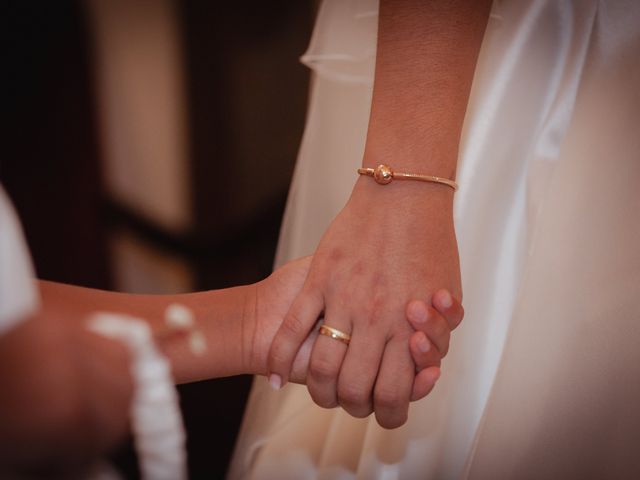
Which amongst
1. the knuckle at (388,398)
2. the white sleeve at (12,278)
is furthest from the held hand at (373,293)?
the white sleeve at (12,278)

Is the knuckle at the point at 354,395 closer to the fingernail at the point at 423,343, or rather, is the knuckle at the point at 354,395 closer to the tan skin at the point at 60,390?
the fingernail at the point at 423,343

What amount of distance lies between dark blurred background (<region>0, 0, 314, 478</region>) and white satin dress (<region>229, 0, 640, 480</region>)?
197 mm

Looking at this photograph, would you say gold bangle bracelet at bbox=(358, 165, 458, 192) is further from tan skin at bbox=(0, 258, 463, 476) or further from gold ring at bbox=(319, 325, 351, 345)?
tan skin at bbox=(0, 258, 463, 476)

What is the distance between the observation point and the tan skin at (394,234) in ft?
1.71

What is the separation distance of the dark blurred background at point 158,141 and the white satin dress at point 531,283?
20 centimetres

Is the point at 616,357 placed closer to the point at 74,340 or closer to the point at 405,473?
the point at 405,473

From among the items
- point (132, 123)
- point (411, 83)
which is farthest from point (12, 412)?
point (132, 123)

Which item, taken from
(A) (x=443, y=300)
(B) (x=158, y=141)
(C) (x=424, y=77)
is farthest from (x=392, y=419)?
(B) (x=158, y=141)

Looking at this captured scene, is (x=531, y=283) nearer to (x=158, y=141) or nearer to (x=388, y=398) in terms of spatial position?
(x=388, y=398)

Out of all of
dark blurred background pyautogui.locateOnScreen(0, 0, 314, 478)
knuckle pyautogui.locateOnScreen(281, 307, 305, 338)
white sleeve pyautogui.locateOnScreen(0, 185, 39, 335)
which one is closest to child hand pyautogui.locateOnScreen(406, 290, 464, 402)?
knuckle pyautogui.locateOnScreen(281, 307, 305, 338)

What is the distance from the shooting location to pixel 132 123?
0.75m

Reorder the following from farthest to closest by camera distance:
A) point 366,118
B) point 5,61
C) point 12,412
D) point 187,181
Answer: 1. point 187,181
2. point 366,118
3. point 5,61
4. point 12,412

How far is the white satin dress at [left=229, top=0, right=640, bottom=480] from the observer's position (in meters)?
0.54

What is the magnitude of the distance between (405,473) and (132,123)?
0.59 meters
